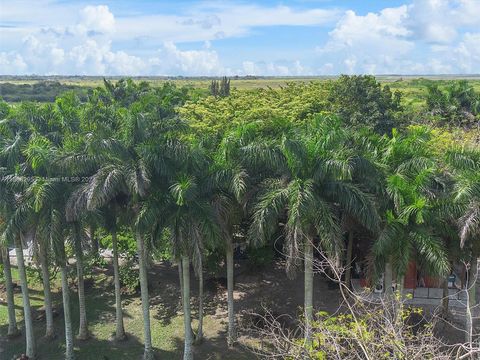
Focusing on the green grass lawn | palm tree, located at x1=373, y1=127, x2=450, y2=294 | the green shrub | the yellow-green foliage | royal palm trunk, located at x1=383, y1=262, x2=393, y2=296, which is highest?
the yellow-green foliage

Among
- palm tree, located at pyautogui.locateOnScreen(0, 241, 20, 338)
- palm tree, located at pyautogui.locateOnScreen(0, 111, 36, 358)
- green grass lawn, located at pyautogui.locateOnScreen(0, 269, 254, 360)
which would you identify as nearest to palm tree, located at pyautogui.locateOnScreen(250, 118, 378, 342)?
green grass lawn, located at pyautogui.locateOnScreen(0, 269, 254, 360)

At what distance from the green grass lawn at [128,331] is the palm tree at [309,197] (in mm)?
5591

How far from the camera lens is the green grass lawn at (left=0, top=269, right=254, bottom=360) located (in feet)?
57.0

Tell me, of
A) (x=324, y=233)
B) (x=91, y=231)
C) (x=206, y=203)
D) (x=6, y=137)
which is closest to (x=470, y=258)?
(x=324, y=233)

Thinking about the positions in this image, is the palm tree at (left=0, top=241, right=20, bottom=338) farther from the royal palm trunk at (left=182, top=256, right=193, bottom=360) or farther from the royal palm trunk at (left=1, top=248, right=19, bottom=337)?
the royal palm trunk at (left=182, top=256, right=193, bottom=360)

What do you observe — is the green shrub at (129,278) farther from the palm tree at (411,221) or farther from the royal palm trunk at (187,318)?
the palm tree at (411,221)

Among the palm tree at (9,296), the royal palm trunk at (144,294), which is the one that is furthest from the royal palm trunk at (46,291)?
the royal palm trunk at (144,294)

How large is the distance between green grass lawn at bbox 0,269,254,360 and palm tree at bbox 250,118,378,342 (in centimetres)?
559

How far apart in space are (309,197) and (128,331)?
33.6ft

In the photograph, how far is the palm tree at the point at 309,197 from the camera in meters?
13.4

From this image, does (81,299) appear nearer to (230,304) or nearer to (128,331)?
(128,331)

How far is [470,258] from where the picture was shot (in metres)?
15.0

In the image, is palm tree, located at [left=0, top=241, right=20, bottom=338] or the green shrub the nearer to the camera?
palm tree, located at [left=0, top=241, right=20, bottom=338]

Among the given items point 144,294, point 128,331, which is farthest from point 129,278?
point 144,294
